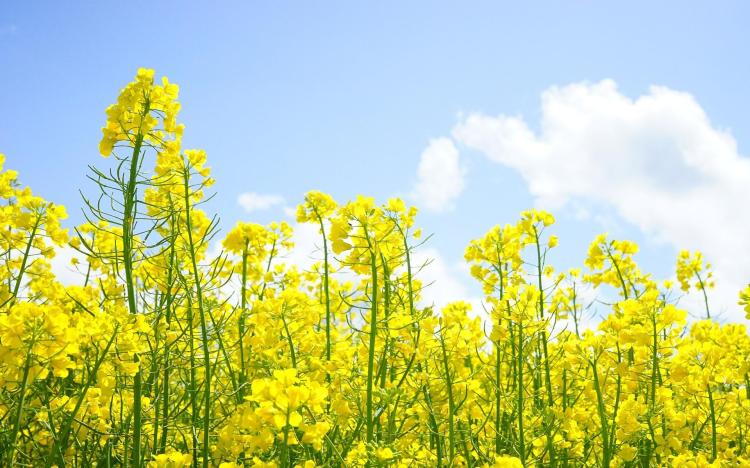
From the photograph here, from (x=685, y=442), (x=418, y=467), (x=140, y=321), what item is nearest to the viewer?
(x=140, y=321)

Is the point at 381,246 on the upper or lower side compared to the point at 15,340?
upper

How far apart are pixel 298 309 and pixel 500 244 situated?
1454 millimetres

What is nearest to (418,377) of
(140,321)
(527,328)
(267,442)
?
(527,328)

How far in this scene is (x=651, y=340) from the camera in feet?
9.21

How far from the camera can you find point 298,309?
3.60 m

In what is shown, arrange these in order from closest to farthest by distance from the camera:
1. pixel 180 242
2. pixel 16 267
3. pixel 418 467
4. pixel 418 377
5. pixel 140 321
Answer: pixel 140 321
pixel 418 377
pixel 418 467
pixel 180 242
pixel 16 267

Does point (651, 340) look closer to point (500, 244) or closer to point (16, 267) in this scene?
point (500, 244)

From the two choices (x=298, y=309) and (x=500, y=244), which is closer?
(x=298, y=309)

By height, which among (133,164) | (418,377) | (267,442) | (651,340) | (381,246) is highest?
(133,164)

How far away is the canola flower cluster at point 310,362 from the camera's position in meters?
2.33

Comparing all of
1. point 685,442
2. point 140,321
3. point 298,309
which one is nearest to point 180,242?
point 298,309

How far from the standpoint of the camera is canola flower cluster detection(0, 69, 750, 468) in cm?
233

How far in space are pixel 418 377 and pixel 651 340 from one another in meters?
1.09

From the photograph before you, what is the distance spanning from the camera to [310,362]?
294 cm
